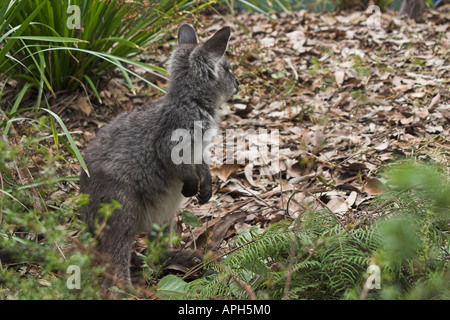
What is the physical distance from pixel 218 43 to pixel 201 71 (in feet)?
0.76

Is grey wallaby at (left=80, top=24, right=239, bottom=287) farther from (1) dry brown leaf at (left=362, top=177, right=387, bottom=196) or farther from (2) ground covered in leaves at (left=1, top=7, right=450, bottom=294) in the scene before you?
(1) dry brown leaf at (left=362, top=177, right=387, bottom=196)

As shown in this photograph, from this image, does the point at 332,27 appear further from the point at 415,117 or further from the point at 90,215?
the point at 90,215

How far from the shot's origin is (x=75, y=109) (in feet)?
15.7

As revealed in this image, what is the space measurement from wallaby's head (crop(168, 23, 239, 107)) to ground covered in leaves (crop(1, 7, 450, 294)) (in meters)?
0.86

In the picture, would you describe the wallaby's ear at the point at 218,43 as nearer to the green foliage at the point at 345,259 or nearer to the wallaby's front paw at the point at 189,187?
the wallaby's front paw at the point at 189,187

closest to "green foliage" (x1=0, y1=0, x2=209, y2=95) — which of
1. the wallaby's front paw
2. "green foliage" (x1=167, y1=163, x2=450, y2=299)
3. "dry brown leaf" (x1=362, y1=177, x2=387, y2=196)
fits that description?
the wallaby's front paw

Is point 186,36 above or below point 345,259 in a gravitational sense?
above

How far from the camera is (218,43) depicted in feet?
10.8

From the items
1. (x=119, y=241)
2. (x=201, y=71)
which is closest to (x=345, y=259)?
(x=119, y=241)

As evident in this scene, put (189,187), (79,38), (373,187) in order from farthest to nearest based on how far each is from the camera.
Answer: (79,38) < (373,187) < (189,187)

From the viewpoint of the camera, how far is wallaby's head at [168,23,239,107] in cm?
331

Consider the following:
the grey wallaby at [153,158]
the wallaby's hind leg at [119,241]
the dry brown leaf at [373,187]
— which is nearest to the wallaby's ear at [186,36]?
the grey wallaby at [153,158]

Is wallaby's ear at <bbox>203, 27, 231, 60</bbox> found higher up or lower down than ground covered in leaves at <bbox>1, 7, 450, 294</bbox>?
higher up

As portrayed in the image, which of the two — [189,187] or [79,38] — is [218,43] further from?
[79,38]
